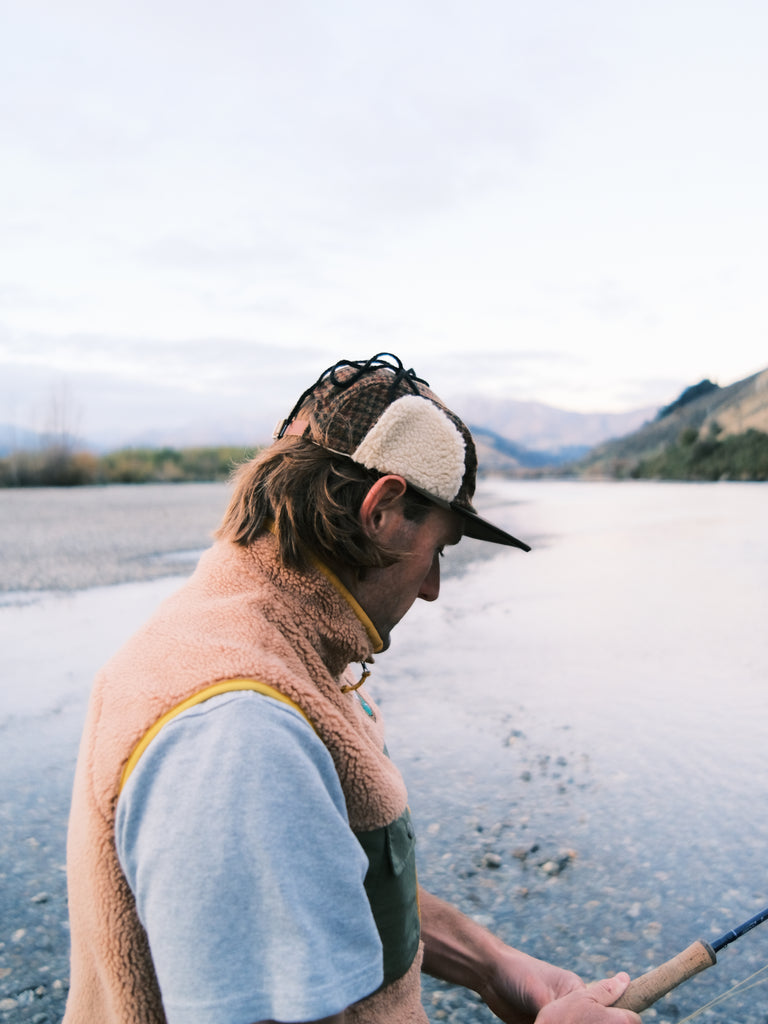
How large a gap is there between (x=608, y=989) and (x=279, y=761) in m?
1.24

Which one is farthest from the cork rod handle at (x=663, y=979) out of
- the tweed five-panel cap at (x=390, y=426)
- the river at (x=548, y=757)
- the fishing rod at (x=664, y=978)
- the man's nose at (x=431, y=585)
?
the tweed five-panel cap at (x=390, y=426)

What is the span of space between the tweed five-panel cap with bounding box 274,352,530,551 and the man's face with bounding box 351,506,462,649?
5cm

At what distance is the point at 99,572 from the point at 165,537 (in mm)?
3981

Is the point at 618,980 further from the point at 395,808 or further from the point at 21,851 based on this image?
the point at 21,851

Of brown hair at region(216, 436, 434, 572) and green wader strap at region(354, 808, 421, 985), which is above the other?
brown hair at region(216, 436, 434, 572)

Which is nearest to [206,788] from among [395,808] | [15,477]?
[395,808]

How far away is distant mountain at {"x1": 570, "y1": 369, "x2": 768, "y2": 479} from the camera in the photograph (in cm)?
5834

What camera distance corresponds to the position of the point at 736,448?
192 feet

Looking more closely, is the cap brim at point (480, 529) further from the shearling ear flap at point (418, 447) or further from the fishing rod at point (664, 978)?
the fishing rod at point (664, 978)

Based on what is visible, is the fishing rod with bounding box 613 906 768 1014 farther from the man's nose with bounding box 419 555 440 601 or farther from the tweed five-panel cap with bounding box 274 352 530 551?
the tweed five-panel cap with bounding box 274 352 530 551

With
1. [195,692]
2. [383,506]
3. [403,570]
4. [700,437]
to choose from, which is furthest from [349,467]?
[700,437]

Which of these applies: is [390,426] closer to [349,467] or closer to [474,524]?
[349,467]

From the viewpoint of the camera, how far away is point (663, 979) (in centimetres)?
177

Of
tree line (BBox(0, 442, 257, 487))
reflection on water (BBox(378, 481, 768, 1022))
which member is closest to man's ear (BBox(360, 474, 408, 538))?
reflection on water (BBox(378, 481, 768, 1022))
